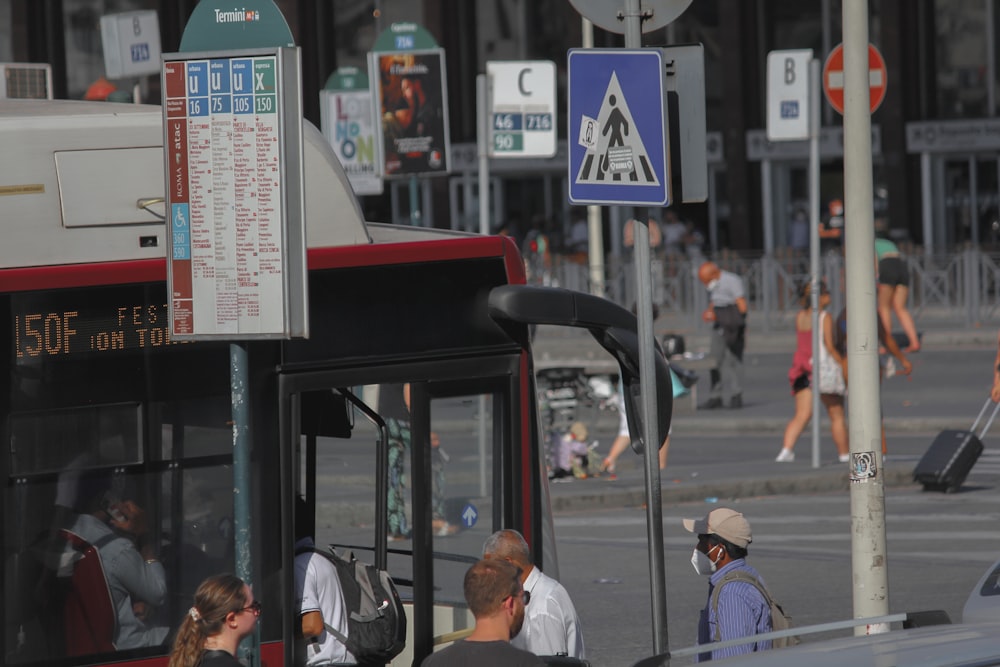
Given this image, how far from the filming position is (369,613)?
6.05m

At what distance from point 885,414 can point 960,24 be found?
65.8ft

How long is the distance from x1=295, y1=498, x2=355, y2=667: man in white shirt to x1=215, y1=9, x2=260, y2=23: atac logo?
180 cm

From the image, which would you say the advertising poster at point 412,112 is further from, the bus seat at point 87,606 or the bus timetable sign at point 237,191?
the bus timetable sign at point 237,191

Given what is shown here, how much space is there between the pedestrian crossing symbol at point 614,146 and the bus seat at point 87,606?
230 cm

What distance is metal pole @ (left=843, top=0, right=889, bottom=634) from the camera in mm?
7543

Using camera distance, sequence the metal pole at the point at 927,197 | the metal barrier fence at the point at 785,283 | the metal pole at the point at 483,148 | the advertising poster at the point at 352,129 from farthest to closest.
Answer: the metal pole at the point at 927,197
the metal barrier fence at the point at 785,283
the advertising poster at the point at 352,129
the metal pole at the point at 483,148

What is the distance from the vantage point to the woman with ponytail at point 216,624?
478cm

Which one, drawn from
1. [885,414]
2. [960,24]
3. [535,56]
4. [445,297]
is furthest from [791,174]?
[445,297]

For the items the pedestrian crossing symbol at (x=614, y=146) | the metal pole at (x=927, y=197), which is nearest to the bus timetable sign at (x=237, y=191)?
the pedestrian crossing symbol at (x=614, y=146)

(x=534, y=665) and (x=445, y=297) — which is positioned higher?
(x=445, y=297)

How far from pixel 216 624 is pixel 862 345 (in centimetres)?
385

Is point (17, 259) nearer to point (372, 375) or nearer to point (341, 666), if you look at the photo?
point (372, 375)

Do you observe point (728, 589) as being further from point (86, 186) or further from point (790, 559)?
point (790, 559)

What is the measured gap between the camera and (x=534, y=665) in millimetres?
4867
